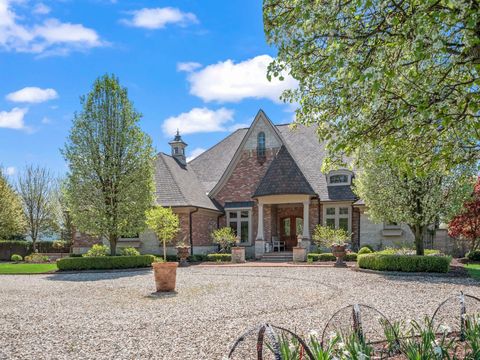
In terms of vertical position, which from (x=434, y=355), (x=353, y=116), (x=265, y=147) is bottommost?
(x=434, y=355)

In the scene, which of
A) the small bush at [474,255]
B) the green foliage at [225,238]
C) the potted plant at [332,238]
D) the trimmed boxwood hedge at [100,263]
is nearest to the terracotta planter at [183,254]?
the trimmed boxwood hedge at [100,263]

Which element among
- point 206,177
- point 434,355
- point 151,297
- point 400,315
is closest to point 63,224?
point 206,177

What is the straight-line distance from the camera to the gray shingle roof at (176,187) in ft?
79.7

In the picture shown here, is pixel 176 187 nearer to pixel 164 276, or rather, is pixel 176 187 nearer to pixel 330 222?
pixel 330 222

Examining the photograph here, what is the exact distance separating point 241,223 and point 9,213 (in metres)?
18.9

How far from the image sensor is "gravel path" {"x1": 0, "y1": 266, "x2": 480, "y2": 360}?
22.6 feet

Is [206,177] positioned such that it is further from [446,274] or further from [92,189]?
[446,274]

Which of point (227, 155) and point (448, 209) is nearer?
point (448, 209)

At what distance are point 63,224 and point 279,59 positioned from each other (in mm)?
36383

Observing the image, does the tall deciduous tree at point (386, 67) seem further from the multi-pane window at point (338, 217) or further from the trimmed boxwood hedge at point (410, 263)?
the multi-pane window at point (338, 217)

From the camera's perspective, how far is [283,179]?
78.9 ft

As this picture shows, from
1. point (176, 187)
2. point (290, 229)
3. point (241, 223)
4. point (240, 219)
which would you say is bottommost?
point (290, 229)

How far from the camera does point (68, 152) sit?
19.9 metres

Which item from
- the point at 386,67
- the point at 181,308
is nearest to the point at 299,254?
the point at 181,308
